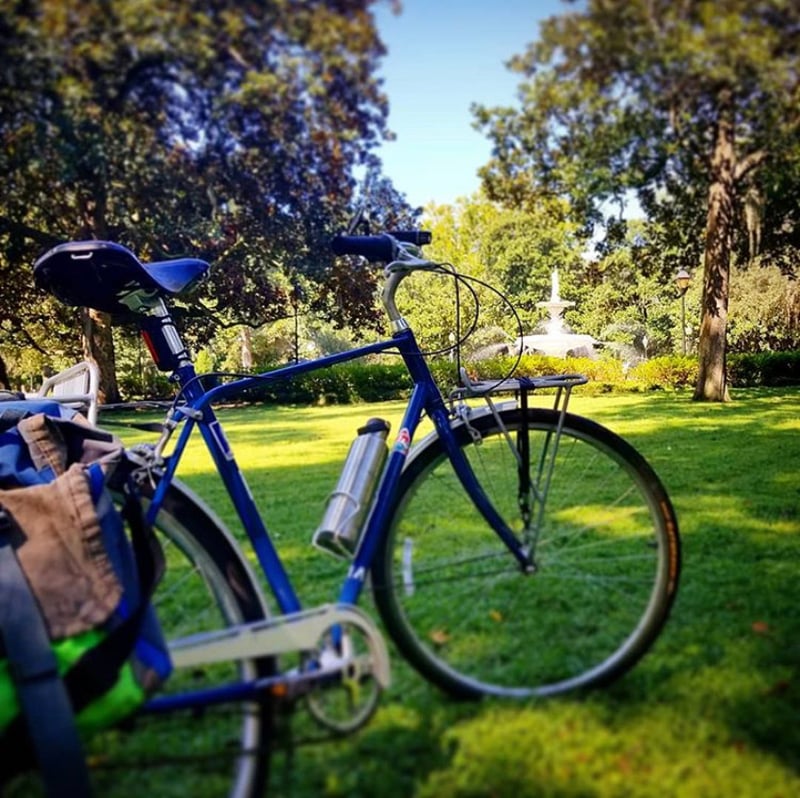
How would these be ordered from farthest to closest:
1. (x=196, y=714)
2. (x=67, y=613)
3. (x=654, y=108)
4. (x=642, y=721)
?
(x=654, y=108) < (x=642, y=721) < (x=196, y=714) < (x=67, y=613)

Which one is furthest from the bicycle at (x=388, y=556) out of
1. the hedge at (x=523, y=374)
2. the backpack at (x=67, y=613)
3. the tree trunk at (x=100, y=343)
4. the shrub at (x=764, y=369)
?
the shrub at (x=764, y=369)

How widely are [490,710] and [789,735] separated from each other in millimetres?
669

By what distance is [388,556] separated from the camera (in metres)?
1.70

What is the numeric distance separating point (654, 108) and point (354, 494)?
5.10 feet

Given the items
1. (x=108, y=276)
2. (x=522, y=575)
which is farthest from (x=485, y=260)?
(x=108, y=276)

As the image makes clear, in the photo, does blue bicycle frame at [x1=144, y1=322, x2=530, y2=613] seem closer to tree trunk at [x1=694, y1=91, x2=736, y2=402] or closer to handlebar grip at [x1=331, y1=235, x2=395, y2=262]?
handlebar grip at [x1=331, y1=235, x2=395, y2=262]

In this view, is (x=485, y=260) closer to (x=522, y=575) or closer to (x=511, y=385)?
(x=511, y=385)

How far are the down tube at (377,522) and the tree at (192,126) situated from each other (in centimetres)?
87

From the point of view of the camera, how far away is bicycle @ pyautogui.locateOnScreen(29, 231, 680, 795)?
1414 mm

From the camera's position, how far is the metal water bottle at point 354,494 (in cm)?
164

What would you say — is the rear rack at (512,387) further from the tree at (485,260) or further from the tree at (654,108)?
the tree at (654,108)

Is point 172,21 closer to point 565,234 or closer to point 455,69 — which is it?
point 455,69

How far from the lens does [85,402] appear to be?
97.4 inches

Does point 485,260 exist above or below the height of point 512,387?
above
